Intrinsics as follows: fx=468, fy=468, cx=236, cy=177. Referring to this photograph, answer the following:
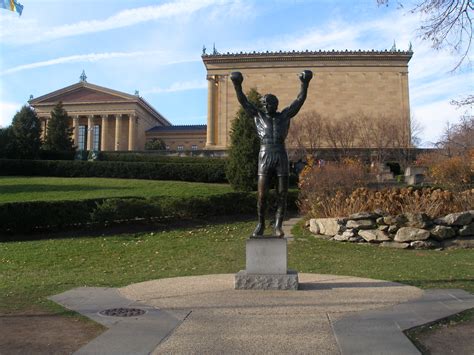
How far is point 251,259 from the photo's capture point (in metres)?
7.67

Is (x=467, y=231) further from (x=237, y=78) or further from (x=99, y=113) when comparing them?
(x=99, y=113)

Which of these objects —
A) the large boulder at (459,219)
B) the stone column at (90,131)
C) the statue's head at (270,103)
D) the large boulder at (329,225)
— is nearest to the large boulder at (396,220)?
the large boulder at (459,219)

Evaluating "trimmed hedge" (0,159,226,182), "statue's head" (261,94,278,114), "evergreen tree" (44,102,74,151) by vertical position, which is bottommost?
"statue's head" (261,94,278,114)

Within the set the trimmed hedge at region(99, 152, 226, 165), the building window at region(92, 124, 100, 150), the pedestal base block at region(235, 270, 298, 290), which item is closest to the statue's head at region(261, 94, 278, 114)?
the pedestal base block at region(235, 270, 298, 290)

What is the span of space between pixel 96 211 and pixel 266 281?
10.9 m

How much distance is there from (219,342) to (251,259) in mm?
3058

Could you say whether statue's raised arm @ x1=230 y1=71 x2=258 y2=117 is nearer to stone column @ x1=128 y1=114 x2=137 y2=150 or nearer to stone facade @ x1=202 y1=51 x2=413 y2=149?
stone facade @ x1=202 y1=51 x2=413 y2=149

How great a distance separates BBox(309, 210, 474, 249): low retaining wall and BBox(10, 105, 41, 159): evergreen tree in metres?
31.0

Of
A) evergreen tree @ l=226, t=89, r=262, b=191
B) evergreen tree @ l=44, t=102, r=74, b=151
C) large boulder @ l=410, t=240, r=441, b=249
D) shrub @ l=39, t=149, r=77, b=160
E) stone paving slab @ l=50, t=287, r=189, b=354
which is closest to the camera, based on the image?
stone paving slab @ l=50, t=287, r=189, b=354

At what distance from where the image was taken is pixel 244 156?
2461 centimetres

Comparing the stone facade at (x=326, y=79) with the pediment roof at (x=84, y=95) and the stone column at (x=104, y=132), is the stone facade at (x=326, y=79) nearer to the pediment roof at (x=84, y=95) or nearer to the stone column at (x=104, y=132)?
the pediment roof at (x=84, y=95)

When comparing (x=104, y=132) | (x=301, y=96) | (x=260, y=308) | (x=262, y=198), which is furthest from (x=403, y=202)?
(x=104, y=132)

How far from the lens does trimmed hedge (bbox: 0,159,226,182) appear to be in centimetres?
3119

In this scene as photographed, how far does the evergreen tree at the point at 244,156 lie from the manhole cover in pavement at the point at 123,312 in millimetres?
18098
